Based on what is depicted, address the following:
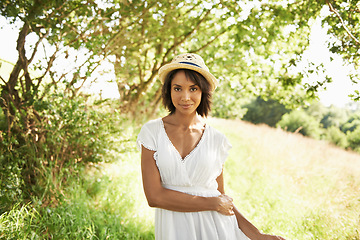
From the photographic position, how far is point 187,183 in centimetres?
181

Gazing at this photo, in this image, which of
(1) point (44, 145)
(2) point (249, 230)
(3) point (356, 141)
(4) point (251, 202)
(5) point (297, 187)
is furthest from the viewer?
(3) point (356, 141)

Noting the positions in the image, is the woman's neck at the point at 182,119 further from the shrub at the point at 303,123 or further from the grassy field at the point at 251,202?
the shrub at the point at 303,123

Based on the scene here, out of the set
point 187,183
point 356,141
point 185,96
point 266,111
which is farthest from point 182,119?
point 266,111

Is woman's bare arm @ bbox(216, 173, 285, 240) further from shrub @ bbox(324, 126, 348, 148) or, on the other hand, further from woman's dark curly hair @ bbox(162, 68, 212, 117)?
shrub @ bbox(324, 126, 348, 148)

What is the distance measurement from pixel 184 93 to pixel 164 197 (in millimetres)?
655

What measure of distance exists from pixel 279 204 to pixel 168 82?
17.0 ft

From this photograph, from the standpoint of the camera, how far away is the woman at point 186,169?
1.74 metres

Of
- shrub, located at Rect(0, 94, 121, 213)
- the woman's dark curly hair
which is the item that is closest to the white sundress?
the woman's dark curly hair

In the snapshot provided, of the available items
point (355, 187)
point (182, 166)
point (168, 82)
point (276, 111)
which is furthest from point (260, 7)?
point (276, 111)

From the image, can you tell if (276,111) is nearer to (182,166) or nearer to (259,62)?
(259,62)

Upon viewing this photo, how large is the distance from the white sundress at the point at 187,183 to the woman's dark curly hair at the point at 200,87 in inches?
8.3

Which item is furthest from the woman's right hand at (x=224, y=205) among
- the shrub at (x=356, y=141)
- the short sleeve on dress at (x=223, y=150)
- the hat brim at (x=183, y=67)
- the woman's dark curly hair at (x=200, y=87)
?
the shrub at (x=356, y=141)

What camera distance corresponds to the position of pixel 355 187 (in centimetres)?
530

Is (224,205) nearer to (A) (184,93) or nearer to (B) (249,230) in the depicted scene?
(B) (249,230)
